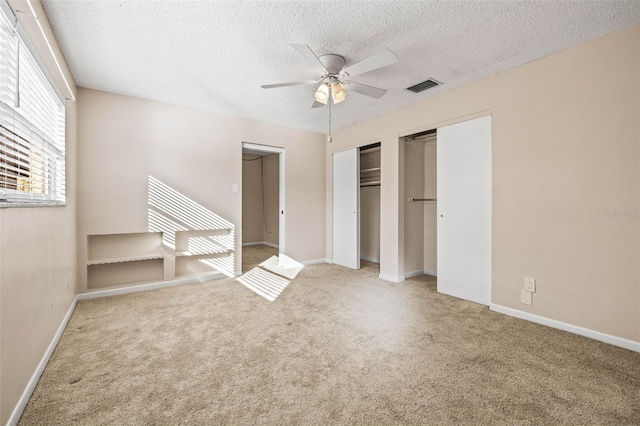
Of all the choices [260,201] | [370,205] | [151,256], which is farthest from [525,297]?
[260,201]

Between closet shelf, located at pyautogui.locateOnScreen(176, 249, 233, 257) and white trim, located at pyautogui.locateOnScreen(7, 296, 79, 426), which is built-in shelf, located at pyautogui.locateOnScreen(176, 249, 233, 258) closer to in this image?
closet shelf, located at pyautogui.locateOnScreen(176, 249, 233, 257)

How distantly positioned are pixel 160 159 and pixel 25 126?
191 centimetres

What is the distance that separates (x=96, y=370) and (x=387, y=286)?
2974 mm

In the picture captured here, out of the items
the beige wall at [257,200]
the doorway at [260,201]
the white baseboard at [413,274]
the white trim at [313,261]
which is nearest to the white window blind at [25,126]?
→ the white trim at [313,261]

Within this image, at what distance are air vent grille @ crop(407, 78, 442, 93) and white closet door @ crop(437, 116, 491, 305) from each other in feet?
1.72

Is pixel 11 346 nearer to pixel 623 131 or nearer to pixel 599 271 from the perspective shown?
pixel 599 271

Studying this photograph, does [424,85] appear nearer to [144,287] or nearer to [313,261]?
[313,261]

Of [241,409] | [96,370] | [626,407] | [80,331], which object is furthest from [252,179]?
[626,407]

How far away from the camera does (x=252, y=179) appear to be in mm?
7270

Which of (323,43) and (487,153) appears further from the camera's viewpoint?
(487,153)

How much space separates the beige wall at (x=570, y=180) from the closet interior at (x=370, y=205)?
2128 mm

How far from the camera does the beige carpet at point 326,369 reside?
1421 mm

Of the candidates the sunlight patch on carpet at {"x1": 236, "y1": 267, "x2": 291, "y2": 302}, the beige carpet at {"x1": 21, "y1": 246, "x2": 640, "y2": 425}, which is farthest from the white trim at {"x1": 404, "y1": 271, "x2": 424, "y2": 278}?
the sunlight patch on carpet at {"x1": 236, "y1": 267, "x2": 291, "y2": 302}

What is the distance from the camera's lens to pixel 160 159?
358 cm
